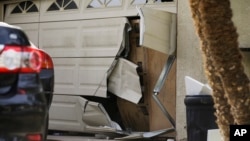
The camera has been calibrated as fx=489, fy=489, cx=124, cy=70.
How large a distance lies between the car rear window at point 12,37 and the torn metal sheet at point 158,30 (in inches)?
157

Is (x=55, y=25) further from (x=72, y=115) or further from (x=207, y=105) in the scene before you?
(x=207, y=105)

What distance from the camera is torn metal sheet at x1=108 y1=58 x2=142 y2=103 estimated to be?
8.59 m

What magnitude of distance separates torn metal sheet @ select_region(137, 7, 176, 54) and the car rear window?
13.1ft

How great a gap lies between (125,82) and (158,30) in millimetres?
1240

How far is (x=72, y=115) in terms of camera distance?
9.50m

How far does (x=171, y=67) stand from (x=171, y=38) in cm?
51

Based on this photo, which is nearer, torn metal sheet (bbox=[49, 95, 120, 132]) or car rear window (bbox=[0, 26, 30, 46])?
car rear window (bbox=[0, 26, 30, 46])

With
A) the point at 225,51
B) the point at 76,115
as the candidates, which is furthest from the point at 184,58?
the point at 225,51

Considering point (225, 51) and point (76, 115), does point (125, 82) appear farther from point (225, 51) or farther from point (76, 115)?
point (225, 51)

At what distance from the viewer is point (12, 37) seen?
3727mm

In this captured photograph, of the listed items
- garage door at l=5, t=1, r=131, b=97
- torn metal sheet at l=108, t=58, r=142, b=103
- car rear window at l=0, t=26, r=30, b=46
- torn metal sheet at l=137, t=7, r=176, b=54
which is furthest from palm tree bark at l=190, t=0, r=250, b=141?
garage door at l=5, t=1, r=131, b=97

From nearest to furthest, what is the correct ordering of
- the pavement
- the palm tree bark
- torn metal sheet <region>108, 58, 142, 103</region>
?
the palm tree bark, torn metal sheet <region>108, 58, 142, 103</region>, the pavement

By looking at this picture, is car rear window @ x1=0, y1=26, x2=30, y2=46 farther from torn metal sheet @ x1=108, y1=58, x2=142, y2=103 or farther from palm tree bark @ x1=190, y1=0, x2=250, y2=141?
torn metal sheet @ x1=108, y1=58, x2=142, y2=103

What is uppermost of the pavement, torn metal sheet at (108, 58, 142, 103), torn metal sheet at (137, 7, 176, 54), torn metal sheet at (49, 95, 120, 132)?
torn metal sheet at (137, 7, 176, 54)
